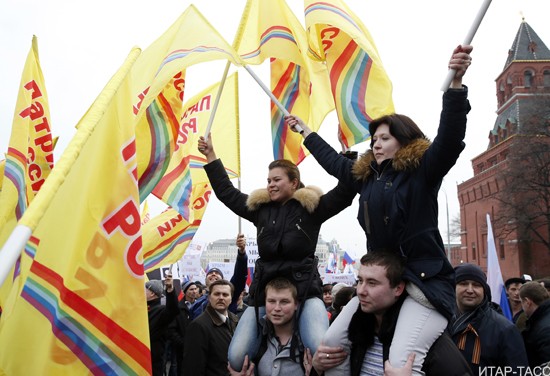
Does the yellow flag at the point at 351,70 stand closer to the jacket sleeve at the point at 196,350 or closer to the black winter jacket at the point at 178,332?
the jacket sleeve at the point at 196,350

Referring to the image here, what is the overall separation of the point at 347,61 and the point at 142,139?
216 cm

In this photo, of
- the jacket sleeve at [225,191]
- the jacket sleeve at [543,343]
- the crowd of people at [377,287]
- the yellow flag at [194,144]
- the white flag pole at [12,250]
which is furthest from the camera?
the yellow flag at [194,144]

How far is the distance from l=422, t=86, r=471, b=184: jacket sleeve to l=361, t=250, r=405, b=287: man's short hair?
55 centimetres

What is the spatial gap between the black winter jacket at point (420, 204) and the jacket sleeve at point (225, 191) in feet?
5.17

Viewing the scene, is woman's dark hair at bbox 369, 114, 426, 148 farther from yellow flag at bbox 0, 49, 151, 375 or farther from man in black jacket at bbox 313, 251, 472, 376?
yellow flag at bbox 0, 49, 151, 375

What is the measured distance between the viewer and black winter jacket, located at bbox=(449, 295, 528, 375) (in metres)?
4.27

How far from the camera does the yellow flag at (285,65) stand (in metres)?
6.16

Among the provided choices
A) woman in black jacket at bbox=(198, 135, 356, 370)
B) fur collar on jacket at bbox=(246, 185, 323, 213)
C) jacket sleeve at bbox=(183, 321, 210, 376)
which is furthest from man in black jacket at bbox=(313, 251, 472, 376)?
jacket sleeve at bbox=(183, 321, 210, 376)

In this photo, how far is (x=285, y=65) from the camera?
6742 millimetres

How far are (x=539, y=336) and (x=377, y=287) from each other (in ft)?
8.07

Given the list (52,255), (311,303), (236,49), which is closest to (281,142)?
(236,49)

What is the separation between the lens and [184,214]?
7.00 m

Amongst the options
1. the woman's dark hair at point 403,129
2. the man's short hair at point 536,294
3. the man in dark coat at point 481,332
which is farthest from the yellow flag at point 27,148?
the man's short hair at point 536,294

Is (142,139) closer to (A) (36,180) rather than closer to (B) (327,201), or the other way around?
(A) (36,180)
